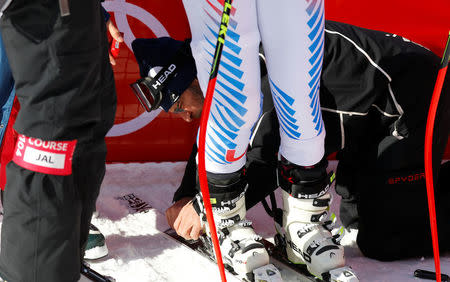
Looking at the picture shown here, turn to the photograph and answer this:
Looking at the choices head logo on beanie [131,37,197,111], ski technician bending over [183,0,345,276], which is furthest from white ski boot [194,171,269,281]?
head logo on beanie [131,37,197,111]

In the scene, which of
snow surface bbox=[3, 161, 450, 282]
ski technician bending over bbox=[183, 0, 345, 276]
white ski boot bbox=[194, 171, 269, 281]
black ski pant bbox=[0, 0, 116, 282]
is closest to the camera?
black ski pant bbox=[0, 0, 116, 282]

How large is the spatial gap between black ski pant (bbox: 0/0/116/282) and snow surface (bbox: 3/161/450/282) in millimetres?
429

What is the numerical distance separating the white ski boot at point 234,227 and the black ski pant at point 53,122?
362mm

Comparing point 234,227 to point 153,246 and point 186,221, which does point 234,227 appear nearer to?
point 186,221

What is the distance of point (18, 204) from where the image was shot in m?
0.94

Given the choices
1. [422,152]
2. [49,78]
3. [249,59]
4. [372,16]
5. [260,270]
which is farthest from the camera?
[372,16]

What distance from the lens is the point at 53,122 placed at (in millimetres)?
916

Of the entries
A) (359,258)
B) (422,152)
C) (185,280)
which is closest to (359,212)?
(359,258)

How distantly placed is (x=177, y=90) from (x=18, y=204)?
593 mm

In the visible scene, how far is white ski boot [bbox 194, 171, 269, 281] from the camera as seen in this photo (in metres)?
1.30

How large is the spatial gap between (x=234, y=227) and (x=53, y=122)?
633 millimetres

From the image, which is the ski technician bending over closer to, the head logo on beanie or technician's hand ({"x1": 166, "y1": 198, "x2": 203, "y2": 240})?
technician's hand ({"x1": 166, "y1": 198, "x2": 203, "y2": 240})

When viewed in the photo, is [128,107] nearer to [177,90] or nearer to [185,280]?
[177,90]

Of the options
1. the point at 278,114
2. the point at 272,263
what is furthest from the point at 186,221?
the point at 278,114
